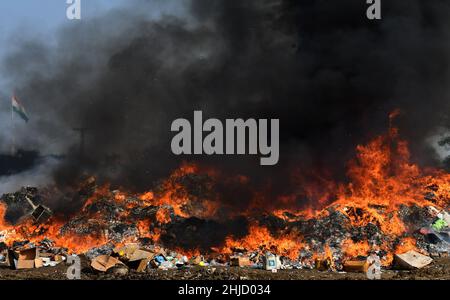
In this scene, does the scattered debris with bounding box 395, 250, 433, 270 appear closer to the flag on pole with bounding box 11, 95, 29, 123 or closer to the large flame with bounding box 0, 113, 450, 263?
the large flame with bounding box 0, 113, 450, 263

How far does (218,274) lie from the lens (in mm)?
17719

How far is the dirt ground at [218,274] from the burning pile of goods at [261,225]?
0.81 metres

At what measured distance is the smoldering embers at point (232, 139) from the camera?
89.2 feet

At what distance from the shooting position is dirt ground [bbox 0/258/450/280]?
57.5ft

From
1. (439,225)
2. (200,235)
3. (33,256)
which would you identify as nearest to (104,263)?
(33,256)

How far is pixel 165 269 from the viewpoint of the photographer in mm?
19391

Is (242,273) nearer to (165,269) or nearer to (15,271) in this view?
(165,269)

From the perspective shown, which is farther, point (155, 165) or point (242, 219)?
point (155, 165)

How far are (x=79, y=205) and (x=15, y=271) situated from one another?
804 centimetres

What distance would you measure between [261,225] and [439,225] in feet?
29.8

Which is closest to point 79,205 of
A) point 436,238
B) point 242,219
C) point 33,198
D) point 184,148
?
point 33,198

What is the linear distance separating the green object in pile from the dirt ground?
474 centimetres

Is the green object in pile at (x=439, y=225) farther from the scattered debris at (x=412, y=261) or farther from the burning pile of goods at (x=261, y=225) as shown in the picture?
the scattered debris at (x=412, y=261)
